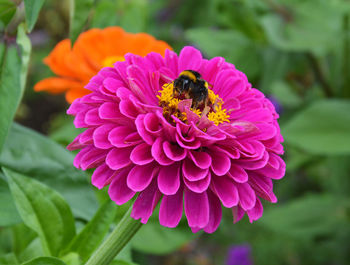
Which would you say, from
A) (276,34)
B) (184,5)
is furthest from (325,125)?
(184,5)

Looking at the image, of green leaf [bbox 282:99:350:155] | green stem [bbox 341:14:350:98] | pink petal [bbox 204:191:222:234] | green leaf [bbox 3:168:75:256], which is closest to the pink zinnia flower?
pink petal [bbox 204:191:222:234]

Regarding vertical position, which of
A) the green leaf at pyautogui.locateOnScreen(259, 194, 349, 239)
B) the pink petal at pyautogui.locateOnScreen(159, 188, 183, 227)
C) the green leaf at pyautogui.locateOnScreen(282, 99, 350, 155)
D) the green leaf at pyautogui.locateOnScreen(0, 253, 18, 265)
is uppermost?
the pink petal at pyautogui.locateOnScreen(159, 188, 183, 227)

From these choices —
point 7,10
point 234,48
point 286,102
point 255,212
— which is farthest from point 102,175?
point 286,102

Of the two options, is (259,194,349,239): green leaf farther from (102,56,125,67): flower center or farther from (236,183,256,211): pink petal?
(236,183,256,211): pink petal

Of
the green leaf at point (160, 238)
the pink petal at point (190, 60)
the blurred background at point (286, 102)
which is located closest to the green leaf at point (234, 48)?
the blurred background at point (286, 102)

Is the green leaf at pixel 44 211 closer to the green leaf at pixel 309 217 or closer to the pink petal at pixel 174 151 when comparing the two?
the pink petal at pixel 174 151
